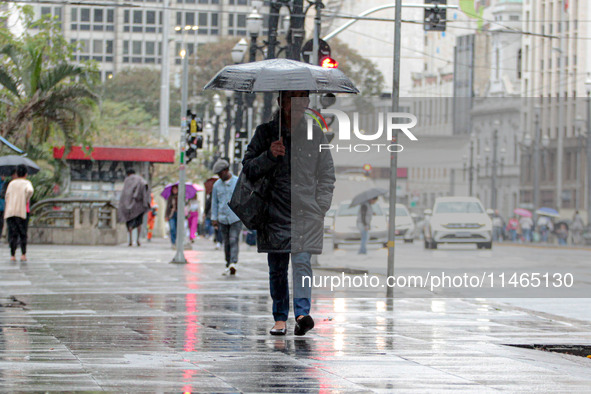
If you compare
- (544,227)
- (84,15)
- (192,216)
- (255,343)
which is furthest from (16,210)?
(84,15)

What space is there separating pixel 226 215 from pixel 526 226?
3995cm

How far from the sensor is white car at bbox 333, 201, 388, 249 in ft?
100

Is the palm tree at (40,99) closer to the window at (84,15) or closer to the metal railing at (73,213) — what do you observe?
the metal railing at (73,213)

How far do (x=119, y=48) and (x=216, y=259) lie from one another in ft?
291

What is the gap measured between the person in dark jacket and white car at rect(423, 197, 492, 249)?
43.3 ft

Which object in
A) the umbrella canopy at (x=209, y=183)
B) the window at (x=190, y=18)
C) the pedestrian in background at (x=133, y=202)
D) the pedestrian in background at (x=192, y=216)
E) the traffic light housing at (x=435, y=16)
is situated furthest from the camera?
the window at (x=190, y=18)

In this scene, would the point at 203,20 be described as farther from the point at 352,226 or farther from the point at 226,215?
the point at 226,215

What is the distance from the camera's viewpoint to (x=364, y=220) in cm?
2977

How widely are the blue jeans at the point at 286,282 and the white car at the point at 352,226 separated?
65.7 ft

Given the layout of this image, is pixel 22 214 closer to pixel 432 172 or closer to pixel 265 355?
pixel 432 172

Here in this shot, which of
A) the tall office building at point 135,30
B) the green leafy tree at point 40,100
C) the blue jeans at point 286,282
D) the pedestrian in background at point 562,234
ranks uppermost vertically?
the tall office building at point 135,30

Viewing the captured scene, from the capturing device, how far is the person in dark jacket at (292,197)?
386 inches

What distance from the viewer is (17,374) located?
7.17 meters

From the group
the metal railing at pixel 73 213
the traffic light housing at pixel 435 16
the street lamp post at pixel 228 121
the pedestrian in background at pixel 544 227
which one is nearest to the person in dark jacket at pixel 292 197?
the traffic light housing at pixel 435 16
